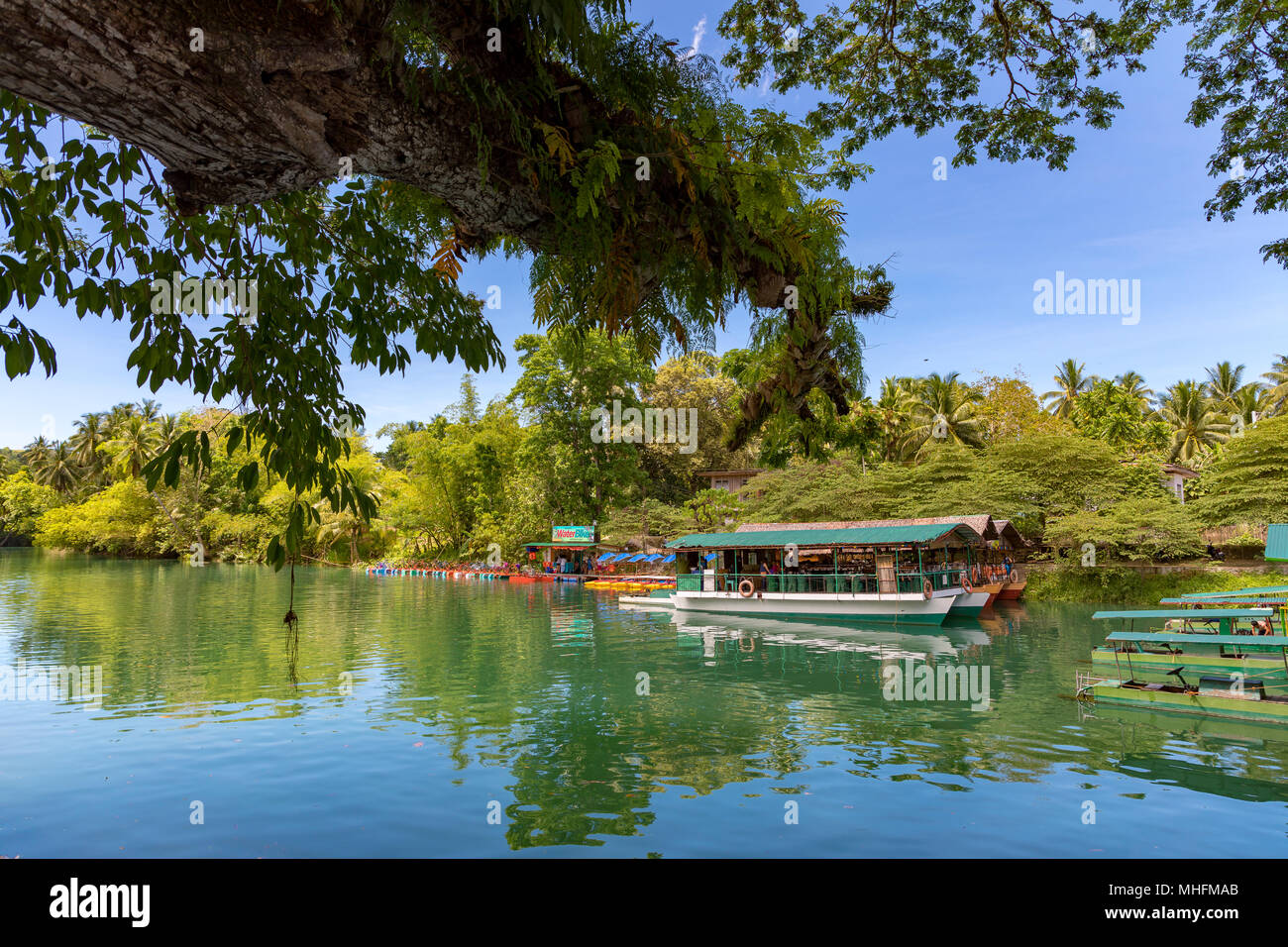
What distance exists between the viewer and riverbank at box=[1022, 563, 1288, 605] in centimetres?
2706

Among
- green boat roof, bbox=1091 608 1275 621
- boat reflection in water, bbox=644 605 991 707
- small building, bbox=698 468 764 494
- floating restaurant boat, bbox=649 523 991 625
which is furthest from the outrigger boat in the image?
small building, bbox=698 468 764 494

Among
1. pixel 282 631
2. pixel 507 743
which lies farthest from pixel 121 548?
pixel 507 743

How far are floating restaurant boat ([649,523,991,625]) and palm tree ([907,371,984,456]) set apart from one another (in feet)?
40.1

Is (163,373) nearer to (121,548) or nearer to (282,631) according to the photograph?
(282,631)

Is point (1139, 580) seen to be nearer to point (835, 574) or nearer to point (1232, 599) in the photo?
point (1232, 599)

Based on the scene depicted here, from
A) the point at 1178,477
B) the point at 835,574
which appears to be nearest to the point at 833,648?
the point at 835,574

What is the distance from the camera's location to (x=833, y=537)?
84.8 feet

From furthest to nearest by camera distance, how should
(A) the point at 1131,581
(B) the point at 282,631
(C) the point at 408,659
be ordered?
1. (A) the point at 1131,581
2. (B) the point at 282,631
3. (C) the point at 408,659

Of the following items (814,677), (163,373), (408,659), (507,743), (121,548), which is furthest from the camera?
(121,548)

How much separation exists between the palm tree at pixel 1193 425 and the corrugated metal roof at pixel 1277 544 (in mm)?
30050

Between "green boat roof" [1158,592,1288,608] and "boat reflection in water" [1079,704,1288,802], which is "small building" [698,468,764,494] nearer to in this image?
"green boat roof" [1158,592,1288,608]

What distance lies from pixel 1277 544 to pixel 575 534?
3276 cm

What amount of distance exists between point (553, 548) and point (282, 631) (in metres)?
25.8

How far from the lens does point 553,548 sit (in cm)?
4775
